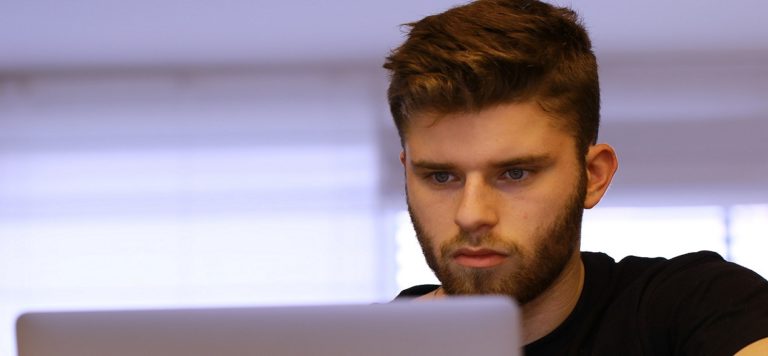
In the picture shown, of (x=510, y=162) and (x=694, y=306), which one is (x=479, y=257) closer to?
(x=510, y=162)

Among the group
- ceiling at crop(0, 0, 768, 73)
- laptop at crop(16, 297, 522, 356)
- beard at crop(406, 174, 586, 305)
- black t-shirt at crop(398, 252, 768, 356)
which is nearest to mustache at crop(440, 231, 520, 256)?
beard at crop(406, 174, 586, 305)

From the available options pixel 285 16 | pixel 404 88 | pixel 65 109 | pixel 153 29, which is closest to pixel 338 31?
pixel 285 16

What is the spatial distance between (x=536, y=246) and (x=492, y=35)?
10.8 inches

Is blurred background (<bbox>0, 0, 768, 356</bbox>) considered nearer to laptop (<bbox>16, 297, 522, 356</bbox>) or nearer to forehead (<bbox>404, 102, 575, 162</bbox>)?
forehead (<bbox>404, 102, 575, 162</bbox>)

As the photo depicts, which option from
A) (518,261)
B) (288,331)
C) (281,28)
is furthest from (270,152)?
(288,331)

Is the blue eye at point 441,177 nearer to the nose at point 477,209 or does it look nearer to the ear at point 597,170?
the nose at point 477,209

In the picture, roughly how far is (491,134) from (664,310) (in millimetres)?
293

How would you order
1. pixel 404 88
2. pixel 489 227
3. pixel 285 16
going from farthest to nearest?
pixel 285 16, pixel 404 88, pixel 489 227

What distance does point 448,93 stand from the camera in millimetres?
1458

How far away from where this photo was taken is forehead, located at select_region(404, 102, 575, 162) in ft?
4.68

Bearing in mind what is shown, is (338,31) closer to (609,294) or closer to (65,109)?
(65,109)

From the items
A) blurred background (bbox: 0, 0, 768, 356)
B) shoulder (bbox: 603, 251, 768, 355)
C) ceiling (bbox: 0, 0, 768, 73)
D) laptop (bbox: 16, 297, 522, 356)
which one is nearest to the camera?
laptop (bbox: 16, 297, 522, 356)

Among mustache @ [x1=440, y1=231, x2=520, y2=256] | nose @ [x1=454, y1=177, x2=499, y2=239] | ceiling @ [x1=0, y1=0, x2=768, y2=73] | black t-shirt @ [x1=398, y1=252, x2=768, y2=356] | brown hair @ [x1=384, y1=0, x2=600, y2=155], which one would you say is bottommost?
black t-shirt @ [x1=398, y1=252, x2=768, y2=356]

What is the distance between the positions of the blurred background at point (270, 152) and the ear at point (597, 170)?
3378mm
